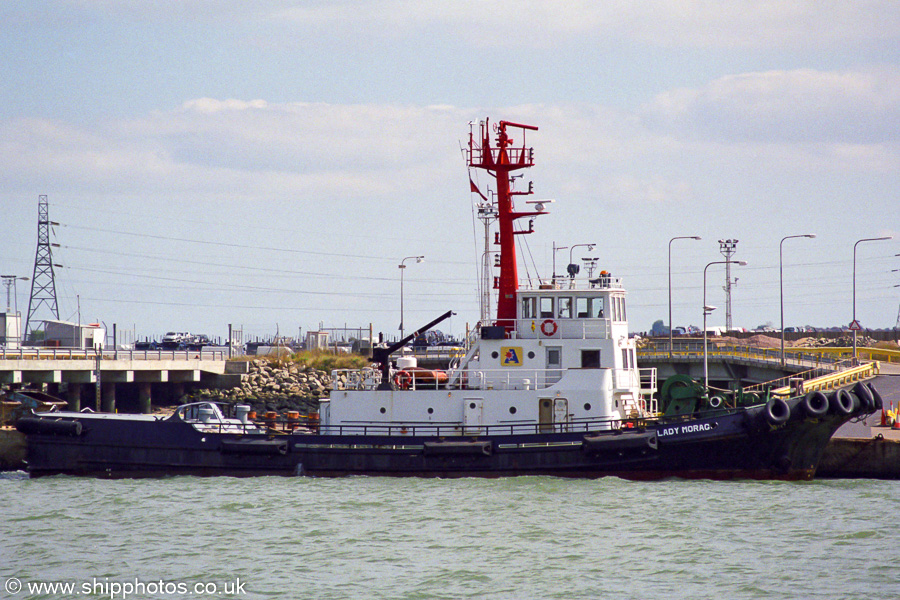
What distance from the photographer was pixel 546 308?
2289cm

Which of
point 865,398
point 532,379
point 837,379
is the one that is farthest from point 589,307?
point 837,379

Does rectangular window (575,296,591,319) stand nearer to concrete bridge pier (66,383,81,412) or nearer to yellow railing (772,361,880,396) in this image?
yellow railing (772,361,880,396)

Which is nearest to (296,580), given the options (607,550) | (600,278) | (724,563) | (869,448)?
(607,550)

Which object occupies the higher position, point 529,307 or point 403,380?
point 529,307

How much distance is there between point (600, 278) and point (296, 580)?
11.3 m

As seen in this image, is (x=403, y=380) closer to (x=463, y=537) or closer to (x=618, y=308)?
(x=618, y=308)

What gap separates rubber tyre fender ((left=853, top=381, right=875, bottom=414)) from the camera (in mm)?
21109

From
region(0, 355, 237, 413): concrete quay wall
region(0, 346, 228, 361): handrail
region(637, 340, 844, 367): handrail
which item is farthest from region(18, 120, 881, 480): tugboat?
region(637, 340, 844, 367): handrail

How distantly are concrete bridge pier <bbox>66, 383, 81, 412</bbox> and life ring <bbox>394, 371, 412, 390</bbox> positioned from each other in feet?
60.1

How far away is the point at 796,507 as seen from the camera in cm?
1839

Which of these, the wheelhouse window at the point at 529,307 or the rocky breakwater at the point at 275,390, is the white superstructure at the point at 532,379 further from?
the rocky breakwater at the point at 275,390

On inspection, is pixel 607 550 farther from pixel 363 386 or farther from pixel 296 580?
pixel 363 386

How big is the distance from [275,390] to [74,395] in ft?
25.5

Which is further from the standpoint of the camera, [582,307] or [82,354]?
[82,354]
